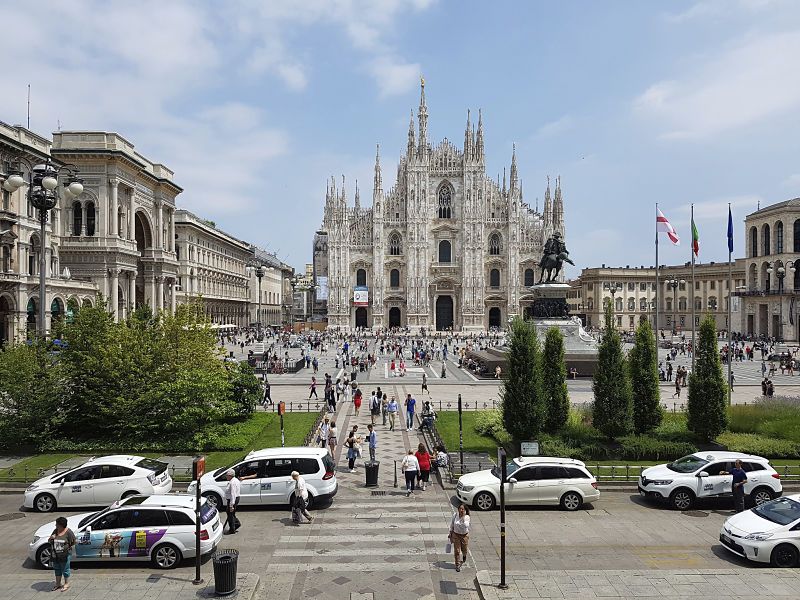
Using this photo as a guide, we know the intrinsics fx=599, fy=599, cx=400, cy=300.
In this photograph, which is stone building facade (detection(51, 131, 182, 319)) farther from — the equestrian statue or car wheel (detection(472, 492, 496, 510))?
car wheel (detection(472, 492, 496, 510))

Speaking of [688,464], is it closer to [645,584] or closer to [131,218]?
[645,584]

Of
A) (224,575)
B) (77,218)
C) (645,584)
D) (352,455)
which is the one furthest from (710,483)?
(77,218)

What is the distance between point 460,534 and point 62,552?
257 inches

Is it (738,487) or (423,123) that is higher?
(423,123)

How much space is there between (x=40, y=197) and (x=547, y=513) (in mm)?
16237

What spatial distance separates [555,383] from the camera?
1875cm

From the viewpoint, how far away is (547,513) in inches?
556

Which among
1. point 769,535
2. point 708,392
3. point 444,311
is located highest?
point 444,311

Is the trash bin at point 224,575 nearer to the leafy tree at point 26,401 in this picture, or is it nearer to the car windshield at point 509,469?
the car windshield at point 509,469

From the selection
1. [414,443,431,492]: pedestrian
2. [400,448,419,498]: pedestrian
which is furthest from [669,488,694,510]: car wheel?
[400,448,419,498]: pedestrian

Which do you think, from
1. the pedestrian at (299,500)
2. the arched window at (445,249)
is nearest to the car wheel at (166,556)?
the pedestrian at (299,500)

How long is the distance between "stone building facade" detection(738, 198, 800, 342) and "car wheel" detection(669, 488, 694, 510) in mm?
66852

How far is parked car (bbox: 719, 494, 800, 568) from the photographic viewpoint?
35.0 ft

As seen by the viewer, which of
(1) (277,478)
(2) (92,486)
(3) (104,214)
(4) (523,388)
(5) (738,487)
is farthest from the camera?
(3) (104,214)
